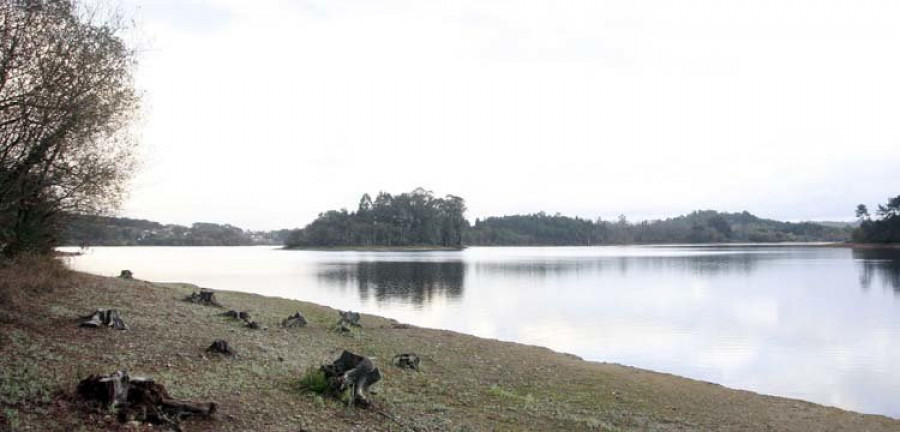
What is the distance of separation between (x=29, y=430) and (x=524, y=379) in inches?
389

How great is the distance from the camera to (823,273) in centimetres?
5806

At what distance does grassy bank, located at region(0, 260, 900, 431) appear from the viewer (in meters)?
7.65

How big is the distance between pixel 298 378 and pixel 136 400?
3.31 metres

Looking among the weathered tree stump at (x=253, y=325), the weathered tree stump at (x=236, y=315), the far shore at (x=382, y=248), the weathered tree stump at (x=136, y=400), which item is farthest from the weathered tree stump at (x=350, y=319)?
the far shore at (x=382, y=248)

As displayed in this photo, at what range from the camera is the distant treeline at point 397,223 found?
158625 mm

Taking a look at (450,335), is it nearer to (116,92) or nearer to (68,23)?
(116,92)

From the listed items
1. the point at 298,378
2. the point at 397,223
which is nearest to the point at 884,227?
the point at 397,223

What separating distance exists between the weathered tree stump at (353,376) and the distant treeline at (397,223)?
14862 centimetres

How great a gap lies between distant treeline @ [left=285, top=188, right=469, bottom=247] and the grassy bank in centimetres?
14070

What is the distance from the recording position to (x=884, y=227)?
125062 mm

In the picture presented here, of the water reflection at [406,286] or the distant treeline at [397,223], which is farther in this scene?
the distant treeline at [397,223]

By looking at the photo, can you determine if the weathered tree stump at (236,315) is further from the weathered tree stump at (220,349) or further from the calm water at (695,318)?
the calm water at (695,318)

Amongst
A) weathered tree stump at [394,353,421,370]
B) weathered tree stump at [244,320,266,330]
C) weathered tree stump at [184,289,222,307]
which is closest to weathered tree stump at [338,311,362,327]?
weathered tree stump at [244,320,266,330]

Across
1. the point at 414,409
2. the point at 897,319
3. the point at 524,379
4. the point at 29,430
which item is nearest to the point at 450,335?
the point at 524,379
